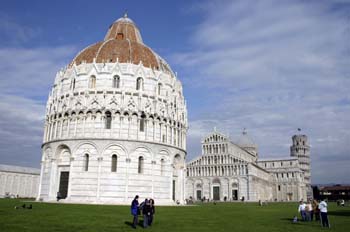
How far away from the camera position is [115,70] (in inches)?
1668

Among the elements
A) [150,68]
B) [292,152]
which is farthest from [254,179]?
[150,68]

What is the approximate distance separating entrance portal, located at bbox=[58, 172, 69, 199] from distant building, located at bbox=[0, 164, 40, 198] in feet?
174

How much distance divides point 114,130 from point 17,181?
64675 mm

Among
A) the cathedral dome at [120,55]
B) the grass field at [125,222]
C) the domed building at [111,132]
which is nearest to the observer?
the grass field at [125,222]

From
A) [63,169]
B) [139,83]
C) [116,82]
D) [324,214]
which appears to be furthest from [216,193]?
[324,214]

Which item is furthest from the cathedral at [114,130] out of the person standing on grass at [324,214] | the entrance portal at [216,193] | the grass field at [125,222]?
the entrance portal at [216,193]

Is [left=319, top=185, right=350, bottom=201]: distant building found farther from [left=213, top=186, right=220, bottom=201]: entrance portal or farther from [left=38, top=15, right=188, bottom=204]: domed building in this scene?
[left=38, top=15, right=188, bottom=204]: domed building

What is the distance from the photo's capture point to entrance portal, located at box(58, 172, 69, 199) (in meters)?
39.8

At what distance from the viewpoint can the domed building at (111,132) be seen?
38781 mm

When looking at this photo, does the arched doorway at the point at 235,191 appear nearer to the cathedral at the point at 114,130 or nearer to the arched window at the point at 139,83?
the cathedral at the point at 114,130

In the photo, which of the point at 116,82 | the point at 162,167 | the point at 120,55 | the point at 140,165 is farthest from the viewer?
the point at 120,55

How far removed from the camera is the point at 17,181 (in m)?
91.4

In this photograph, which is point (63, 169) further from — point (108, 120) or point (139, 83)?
point (139, 83)

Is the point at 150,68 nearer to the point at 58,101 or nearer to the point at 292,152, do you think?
the point at 58,101
